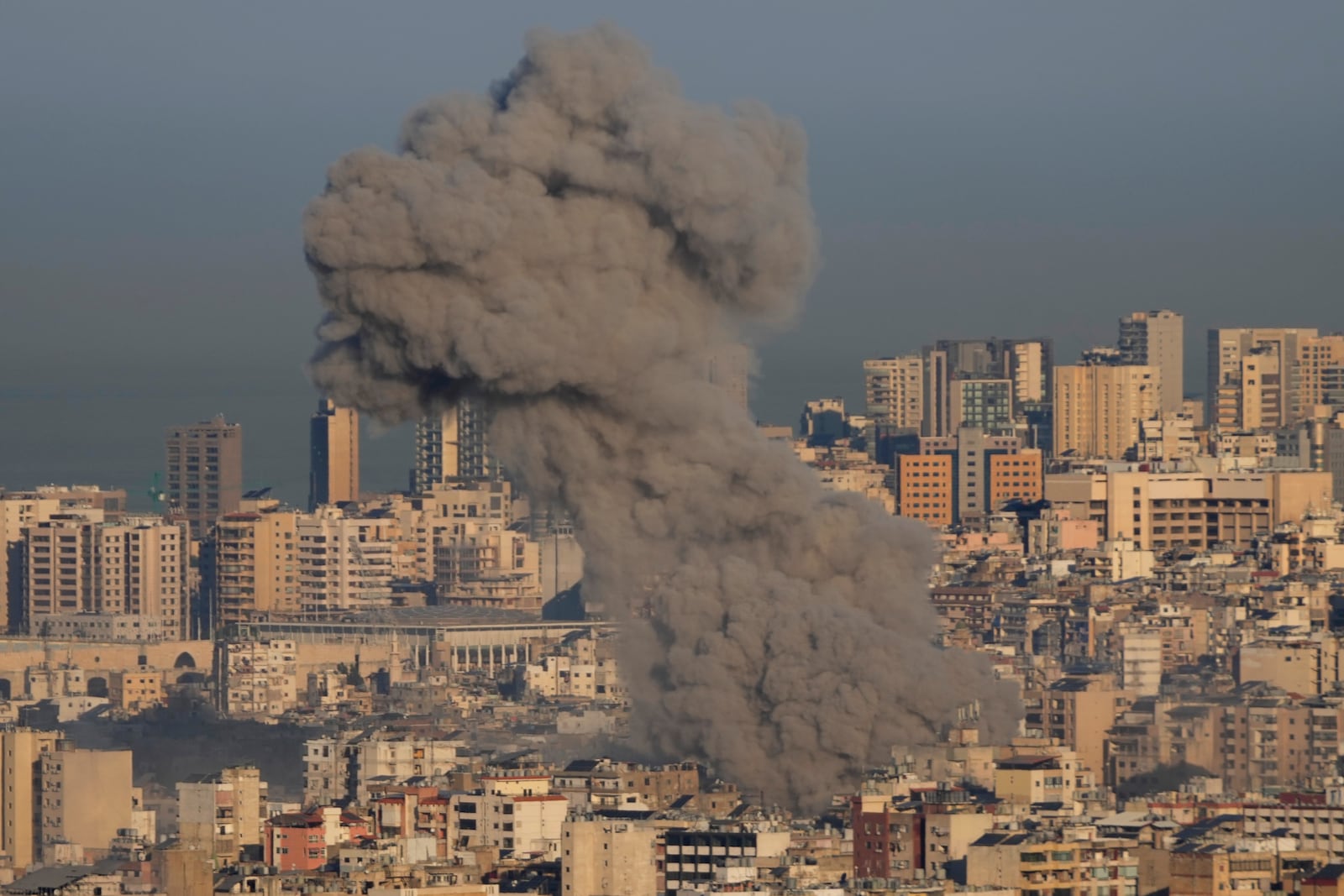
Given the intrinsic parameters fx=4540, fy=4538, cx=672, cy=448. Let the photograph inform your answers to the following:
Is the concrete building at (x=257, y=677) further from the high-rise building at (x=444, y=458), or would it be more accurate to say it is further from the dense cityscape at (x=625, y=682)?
the high-rise building at (x=444, y=458)

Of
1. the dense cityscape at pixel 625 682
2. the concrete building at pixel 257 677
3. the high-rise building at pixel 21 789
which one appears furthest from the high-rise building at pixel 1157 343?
the high-rise building at pixel 21 789

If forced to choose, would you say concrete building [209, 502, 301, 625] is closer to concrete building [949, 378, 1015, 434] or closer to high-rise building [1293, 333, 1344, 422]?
concrete building [949, 378, 1015, 434]

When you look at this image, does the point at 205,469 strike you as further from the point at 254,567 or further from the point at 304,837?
the point at 304,837

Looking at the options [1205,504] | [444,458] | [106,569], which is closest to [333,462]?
[444,458]

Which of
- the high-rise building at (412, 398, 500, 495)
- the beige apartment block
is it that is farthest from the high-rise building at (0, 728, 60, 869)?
the high-rise building at (412, 398, 500, 495)

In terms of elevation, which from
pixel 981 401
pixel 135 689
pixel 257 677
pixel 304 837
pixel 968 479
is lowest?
pixel 304 837

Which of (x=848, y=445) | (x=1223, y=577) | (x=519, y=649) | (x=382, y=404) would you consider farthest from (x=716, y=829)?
(x=848, y=445)
